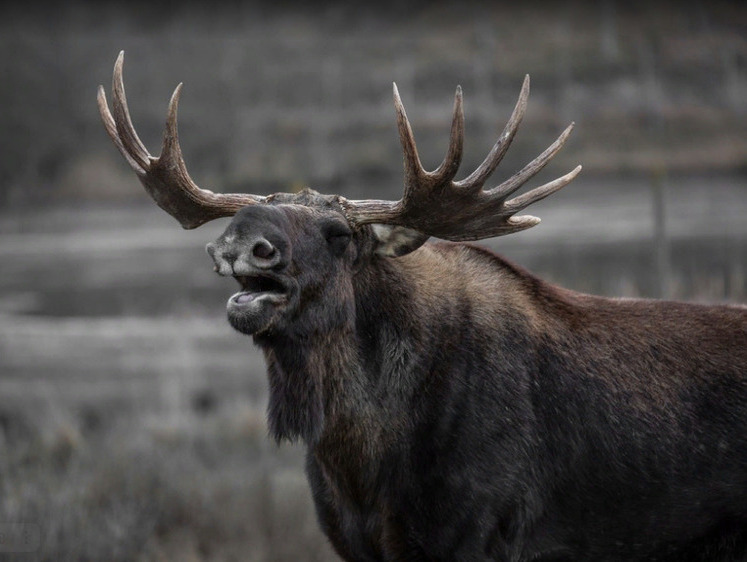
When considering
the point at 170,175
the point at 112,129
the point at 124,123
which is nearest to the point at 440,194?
the point at 170,175

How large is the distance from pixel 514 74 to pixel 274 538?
13117 mm

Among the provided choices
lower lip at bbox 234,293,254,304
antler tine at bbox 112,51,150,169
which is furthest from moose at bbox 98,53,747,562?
antler tine at bbox 112,51,150,169

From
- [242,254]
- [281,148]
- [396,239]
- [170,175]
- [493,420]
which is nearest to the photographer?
[242,254]

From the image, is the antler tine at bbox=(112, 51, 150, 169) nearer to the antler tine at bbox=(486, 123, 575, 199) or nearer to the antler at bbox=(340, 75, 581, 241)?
the antler at bbox=(340, 75, 581, 241)

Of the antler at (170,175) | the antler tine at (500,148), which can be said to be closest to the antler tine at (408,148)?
the antler tine at (500,148)

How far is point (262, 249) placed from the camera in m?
4.26

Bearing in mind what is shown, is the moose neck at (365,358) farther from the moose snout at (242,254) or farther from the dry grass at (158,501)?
the dry grass at (158,501)

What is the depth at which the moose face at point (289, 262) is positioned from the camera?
4.26 metres

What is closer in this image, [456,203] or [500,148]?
[500,148]

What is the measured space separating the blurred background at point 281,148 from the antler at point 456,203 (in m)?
5.46

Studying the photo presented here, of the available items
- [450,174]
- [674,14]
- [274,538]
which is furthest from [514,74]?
[450,174]

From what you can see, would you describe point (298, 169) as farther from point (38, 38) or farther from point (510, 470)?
point (510, 470)

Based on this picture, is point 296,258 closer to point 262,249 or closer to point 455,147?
point 262,249

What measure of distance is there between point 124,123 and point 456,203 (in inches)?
62.5
